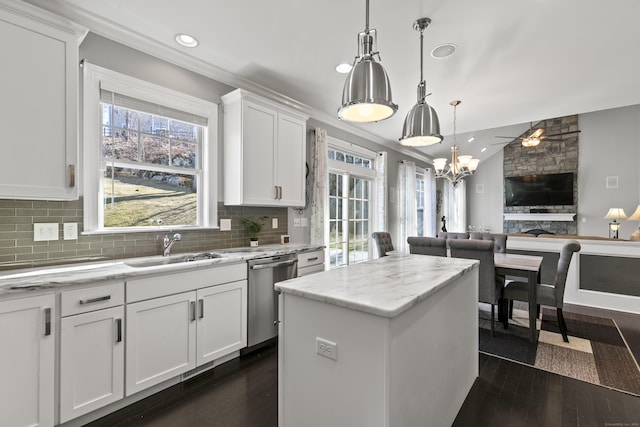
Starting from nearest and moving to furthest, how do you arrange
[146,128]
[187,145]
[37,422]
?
1. [37,422]
2. [146,128]
3. [187,145]

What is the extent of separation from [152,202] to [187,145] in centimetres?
64

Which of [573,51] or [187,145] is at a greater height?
[573,51]

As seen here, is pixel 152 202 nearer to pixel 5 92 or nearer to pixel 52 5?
pixel 5 92

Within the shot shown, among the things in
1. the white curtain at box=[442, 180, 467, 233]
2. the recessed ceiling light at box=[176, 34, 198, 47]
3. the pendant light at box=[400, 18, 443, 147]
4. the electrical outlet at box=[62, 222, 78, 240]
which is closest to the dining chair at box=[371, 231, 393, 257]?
the pendant light at box=[400, 18, 443, 147]

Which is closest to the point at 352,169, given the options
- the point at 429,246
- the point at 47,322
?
the point at 429,246

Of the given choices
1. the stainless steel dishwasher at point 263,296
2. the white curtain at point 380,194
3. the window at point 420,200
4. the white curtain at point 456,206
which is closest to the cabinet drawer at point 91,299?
the stainless steel dishwasher at point 263,296

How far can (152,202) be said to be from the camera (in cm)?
262

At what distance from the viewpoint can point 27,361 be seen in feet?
5.05

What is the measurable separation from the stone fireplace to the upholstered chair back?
6.76 metres

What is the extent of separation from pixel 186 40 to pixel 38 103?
118 centimetres

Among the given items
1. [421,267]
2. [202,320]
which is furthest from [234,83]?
[421,267]

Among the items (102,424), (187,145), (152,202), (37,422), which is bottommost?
(102,424)

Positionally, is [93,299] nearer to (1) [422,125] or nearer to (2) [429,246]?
(1) [422,125]

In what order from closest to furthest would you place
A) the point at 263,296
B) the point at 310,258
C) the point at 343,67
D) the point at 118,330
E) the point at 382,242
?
1. the point at 118,330
2. the point at 263,296
3. the point at 343,67
4. the point at 310,258
5. the point at 382,242
